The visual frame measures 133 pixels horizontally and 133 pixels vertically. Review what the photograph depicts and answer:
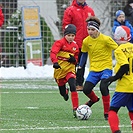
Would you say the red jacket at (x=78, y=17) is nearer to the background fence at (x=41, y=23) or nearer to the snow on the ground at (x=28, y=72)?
the snow on the ground at (x=28, y=72)

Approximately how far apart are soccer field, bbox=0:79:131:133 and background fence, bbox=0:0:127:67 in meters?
5.92

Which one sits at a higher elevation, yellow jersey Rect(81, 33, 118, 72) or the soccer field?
yellow jersey Rect(81, 33, 118, 72)

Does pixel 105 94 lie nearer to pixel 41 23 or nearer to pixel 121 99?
pixel 121 99

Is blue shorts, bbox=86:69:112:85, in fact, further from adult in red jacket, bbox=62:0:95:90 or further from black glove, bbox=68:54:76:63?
adult in red jacket, bbox=62:0:95:90

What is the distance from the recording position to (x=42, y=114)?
10.9 metres

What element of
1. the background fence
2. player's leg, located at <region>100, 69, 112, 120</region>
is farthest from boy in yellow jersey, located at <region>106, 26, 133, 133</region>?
the background fence

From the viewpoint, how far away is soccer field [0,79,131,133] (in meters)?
9.10

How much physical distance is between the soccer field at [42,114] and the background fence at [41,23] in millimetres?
5918

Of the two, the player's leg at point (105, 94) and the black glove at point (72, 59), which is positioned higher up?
the black glove at point (72, 59)

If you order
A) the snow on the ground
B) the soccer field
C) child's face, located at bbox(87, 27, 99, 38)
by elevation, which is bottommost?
the snow on the ground

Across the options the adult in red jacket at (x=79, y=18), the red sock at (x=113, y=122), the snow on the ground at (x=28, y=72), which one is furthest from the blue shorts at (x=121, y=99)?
the snow on the ground at (x=28, y=72)

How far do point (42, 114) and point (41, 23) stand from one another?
456 inches

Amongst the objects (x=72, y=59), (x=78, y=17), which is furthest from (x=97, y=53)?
(x=78, y=17)

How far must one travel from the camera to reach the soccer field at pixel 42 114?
910 centimetres
